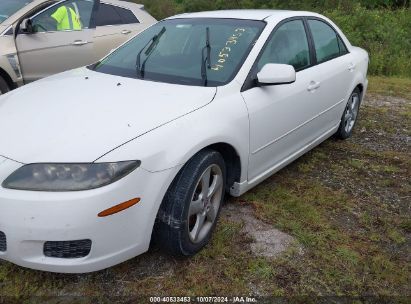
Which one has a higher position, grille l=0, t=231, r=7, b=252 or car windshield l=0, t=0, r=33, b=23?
car windshield l=0, t=0, r=33, b=23

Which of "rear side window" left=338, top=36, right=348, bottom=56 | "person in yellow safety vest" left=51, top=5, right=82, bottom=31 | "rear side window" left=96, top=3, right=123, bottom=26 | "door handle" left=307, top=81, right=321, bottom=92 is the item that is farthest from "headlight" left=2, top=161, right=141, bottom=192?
"rear side window" left=96, top=3, right=123, bottom=26

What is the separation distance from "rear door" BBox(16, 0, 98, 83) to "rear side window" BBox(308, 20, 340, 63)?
9.84 feet

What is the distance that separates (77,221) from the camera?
2.14 metres

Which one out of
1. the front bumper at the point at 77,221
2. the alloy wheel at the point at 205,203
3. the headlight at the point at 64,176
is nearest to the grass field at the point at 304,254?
the alloy wheel at the point at 205,203

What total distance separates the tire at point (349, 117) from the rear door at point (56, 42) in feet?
10.8

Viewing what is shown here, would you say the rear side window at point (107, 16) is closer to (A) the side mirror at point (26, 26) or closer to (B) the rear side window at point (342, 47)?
(A) the side mirror at point (26, 26)

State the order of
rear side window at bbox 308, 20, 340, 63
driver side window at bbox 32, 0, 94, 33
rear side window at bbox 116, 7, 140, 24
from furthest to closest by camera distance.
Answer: rear side window at bbox 116, 7, 140, 24, driver side window at bbox 32, 0, 94, 33, rear side window at bbox 308, 20, 340, 63

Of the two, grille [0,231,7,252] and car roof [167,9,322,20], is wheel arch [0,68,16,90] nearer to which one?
car roof [167,9,322,20]

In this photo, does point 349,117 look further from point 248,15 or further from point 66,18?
point 66,18

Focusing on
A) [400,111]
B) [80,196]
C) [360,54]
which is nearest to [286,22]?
[360,54]

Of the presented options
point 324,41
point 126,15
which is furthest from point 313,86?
point 126,15

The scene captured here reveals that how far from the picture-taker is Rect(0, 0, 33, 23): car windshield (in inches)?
208

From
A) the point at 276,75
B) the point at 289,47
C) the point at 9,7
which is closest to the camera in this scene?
the point at 276,75

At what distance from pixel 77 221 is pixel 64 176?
239 millimetres
